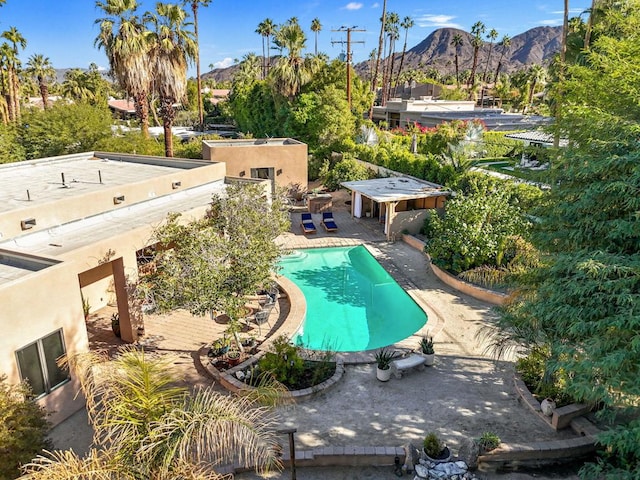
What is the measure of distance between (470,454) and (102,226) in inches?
507

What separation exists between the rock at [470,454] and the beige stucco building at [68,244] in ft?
29.1

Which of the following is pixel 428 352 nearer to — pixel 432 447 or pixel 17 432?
pixel 432 447

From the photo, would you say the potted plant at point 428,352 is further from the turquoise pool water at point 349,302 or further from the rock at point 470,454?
the rock at point 470,454

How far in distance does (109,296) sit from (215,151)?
1380 cm

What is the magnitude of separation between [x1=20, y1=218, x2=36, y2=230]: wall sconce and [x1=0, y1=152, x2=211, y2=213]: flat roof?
1.94 meters

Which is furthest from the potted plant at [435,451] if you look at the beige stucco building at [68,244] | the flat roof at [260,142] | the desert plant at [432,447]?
the flat roof at [260,142]

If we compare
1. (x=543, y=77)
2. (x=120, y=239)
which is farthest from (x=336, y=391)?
(x=543, y=77)

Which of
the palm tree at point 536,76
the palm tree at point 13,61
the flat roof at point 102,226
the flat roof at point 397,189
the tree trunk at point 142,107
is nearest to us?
the flat roof at point 102,226

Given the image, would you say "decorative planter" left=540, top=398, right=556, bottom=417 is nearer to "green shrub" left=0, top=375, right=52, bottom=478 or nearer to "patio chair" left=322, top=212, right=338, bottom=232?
"green shrub" left=0, top=375, right=52, bottom=478

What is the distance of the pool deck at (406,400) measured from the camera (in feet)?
32.1

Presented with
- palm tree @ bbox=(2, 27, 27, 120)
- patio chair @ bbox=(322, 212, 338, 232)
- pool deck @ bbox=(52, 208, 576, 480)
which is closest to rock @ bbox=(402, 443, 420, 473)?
pool deck @ bbox=(52, 208, 576, 480)

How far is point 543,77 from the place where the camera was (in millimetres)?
66875

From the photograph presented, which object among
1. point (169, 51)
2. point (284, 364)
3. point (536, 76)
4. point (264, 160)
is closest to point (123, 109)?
point (169, 51)

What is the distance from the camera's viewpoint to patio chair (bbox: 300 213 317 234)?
24453 millimetres
